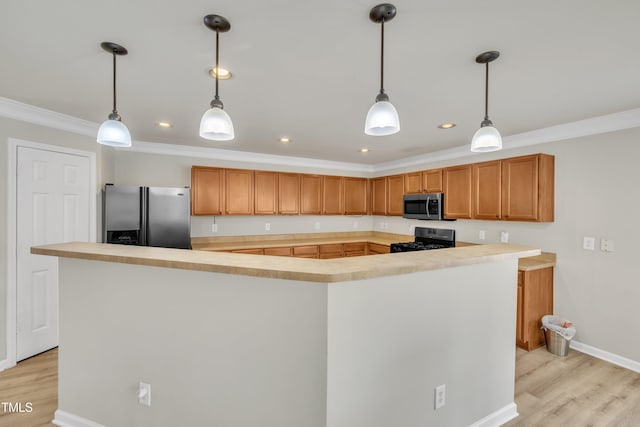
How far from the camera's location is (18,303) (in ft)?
9.08

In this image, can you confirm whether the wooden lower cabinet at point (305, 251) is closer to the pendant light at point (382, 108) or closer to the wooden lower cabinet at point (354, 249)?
the wooden lower cabinet at point (354, 249)

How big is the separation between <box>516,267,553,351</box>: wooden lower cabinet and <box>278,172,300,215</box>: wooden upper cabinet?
327cm

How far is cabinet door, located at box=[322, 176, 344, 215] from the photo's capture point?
5293 millimetres

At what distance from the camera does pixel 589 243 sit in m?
3.08

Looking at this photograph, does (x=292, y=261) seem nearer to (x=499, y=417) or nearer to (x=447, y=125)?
(x=499, y=417)

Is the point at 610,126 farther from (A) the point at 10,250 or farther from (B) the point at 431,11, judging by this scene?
(A) the point at 10,250

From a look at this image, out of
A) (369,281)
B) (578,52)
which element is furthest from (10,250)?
(578,52)

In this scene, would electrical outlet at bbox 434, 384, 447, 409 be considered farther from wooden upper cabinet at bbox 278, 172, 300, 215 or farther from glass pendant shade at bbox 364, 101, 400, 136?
wooden upper cabinet at bbox 278, 172, 300, 215

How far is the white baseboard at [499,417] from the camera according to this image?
1.96 meters

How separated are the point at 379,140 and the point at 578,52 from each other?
2304 millimetres

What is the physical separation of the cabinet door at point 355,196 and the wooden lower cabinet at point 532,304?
296cm

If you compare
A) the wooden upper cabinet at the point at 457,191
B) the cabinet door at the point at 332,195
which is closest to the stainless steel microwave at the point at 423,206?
the wooden upper cabinet at the point at 457,191

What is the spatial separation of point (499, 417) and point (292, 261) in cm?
189

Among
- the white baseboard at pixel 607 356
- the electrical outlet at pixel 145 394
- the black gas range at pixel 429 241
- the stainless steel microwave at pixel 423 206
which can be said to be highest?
the stainless steel microwave at pixel 423 206
